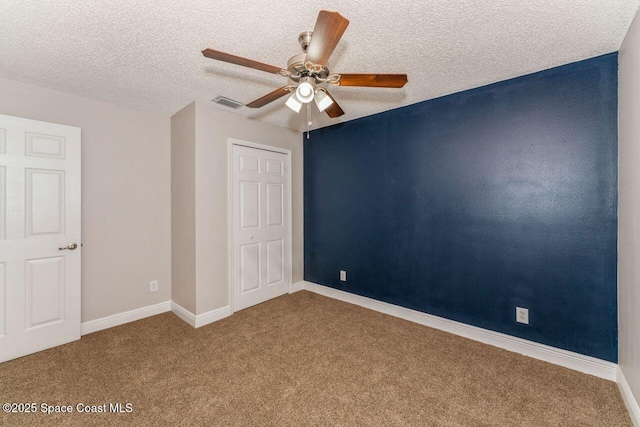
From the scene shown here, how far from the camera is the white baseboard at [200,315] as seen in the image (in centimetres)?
297

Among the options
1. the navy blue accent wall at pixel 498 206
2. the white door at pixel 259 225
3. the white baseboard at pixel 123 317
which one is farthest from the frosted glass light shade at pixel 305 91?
the white baseboard at pixel 123 317

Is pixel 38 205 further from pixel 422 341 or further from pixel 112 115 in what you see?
pixel 422 341

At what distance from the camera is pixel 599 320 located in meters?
2.11

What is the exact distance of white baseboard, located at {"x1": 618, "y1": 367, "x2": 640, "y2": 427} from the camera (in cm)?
164

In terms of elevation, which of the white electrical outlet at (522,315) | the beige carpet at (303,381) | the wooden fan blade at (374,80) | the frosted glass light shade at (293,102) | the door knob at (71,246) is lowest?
the beige carpet at (303,381)

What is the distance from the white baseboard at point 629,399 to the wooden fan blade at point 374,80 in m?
2.38

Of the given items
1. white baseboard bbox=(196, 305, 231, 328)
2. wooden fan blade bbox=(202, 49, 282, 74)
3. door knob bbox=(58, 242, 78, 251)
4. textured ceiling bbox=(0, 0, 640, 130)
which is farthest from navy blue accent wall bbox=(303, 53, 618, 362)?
door knob bbox=(58, 242, 78, 251)

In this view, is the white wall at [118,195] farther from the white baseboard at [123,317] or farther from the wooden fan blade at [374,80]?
the wooden fan blade at [374,80]

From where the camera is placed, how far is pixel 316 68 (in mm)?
1521

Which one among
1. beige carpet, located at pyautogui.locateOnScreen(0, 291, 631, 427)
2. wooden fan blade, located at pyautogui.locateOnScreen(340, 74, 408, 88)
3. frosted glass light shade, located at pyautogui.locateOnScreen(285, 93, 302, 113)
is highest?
wooden fan blade, located at pyautogui.locateOnScreen(340, 74, 408, 88)

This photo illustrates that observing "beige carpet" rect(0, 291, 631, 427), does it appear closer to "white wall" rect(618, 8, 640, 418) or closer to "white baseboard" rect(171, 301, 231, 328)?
"white baseboard" rect(171, 301, 231, 328)

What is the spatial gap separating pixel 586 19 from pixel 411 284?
2.49 meters

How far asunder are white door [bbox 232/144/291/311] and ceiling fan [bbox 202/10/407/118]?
5.84ft

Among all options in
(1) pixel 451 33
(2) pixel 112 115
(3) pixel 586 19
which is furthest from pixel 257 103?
(3) pixel 586 19
